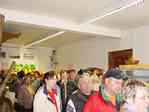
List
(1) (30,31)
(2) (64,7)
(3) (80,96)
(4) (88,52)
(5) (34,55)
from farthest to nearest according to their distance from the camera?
(5) (34,55), (4) (88,52), (1) (30,31), (2) (64,7), (3) (80,96)

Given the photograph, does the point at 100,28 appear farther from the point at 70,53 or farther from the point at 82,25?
the point at 70,53

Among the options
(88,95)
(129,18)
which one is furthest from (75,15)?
(88,95)

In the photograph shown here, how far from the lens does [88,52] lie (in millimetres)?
8055

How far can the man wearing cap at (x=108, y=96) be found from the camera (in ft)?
6.26

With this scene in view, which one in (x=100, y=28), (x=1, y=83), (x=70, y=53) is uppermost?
(x=100, y=28)

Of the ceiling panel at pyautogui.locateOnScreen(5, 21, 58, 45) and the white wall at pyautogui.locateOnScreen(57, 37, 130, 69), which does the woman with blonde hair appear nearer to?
the ceiling panel at pyautogui.locateOnScreen(5, 21, 58, 45)

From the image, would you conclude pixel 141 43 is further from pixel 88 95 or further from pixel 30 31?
pixel 88 95

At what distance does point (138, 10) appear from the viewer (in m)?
4.80

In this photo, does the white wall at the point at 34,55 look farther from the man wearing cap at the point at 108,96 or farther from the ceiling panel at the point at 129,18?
the man wearing cap at the point at 108,96

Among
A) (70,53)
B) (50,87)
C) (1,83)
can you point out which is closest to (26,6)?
(1,83)

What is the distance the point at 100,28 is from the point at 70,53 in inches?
114

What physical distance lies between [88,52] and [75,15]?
284 cm

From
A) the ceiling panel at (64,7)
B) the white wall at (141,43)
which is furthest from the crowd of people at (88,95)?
the white wall at (141,43)

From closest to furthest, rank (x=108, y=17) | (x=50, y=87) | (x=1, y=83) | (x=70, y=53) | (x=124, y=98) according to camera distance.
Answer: (x=124, y=98), (x=50, y=87), (x=1, y=83), (x=108, y=17), (x=70, y=53)
